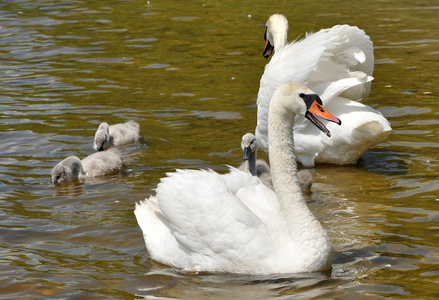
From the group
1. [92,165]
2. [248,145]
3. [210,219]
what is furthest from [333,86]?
[210,219]

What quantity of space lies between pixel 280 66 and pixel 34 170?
3.10m

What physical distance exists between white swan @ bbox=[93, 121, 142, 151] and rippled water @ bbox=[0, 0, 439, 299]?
0.61 feet

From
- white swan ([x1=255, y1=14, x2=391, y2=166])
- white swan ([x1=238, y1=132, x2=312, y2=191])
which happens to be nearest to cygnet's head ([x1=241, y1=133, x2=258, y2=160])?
white swan ([x1=238, y1=132, x2=312, y2=191])

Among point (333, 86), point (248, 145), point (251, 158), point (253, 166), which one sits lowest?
point (253, 166)

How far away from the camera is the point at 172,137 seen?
408 inches

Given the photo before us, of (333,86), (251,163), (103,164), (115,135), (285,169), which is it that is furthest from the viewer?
(115,135)

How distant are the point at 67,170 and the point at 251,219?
3484mm

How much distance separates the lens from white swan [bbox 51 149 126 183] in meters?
9.02

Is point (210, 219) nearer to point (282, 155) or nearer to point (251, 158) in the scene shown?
point (282, 155)

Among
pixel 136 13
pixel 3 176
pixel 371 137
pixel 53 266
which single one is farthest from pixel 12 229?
pixel 136 13

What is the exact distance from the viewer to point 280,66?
336 inches

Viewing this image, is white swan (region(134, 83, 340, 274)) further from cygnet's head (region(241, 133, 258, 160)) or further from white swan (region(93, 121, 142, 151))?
white swan (region(93, 121, 142, 151))

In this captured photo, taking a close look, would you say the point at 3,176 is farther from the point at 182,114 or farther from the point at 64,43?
the point at 64,43

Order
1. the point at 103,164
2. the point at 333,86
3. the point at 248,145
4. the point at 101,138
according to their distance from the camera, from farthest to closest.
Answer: the point at 101,138, the point at 103,164, the point at 248,145, the point at 333,86
